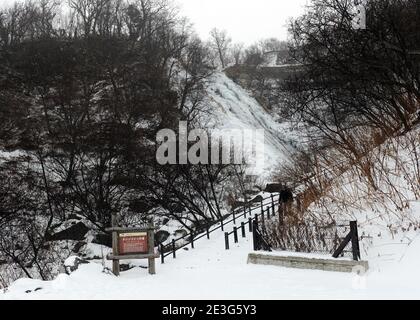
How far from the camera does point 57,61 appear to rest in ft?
136

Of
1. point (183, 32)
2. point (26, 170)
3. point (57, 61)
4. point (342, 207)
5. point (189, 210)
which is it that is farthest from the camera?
point (183, 32)

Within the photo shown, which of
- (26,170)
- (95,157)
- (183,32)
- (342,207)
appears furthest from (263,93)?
(342,207)

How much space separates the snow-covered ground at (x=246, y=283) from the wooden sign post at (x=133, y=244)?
48cm

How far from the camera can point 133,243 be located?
10844mm

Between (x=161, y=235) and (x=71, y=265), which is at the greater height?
(x=71, y=265)

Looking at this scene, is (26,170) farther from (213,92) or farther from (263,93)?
(263,93)

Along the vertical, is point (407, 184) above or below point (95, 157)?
below

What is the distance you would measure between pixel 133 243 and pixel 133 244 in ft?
0.08

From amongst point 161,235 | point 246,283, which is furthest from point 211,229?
point 246,283

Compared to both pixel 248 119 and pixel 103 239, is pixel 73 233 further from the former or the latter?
pixel 248 119

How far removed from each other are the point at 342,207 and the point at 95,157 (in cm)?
2249

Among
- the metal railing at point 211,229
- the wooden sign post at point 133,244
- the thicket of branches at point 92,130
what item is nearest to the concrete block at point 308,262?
the wooden sign post at point 133,244

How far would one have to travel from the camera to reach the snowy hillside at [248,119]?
35000 mm

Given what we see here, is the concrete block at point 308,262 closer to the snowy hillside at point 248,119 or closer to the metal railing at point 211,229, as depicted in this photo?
the metal railing at point 211,229
